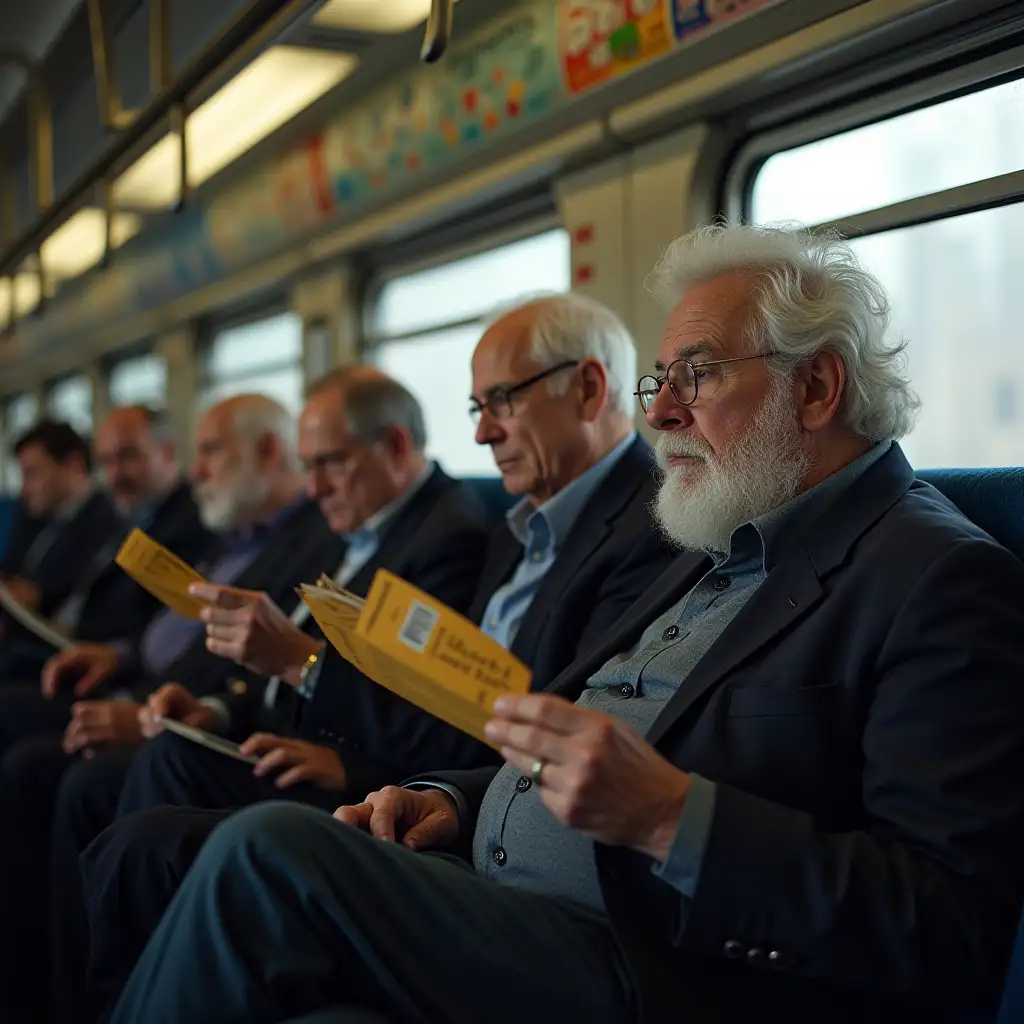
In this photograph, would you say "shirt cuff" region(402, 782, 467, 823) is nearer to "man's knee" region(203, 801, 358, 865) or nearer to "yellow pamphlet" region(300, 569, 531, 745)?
"man's knee" region(203, 801, 358, 865)

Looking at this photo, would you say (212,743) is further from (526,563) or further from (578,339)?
(578,339)

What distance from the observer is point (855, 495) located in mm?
1678

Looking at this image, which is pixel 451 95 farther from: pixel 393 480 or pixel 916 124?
pixel 916 124

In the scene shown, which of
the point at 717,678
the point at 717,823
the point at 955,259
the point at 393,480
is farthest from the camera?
the point at 393,480

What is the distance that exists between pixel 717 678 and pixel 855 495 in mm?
349

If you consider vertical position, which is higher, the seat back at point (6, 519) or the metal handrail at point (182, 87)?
the metal handrail at point (182, 87)

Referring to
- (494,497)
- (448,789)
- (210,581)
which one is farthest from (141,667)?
(448,789)

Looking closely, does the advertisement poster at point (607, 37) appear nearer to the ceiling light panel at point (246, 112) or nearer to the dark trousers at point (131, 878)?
the ceiling light panel at point (246, 112)

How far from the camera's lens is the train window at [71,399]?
9.72 meters

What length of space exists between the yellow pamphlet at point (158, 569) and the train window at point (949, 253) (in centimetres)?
157

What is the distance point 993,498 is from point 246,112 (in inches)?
147

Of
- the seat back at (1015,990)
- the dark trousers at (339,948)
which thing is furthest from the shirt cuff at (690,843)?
the seat back at (1015,990)

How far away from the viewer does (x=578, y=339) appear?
2.70 metres

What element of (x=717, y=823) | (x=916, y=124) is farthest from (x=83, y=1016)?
(x=916, y=124)
